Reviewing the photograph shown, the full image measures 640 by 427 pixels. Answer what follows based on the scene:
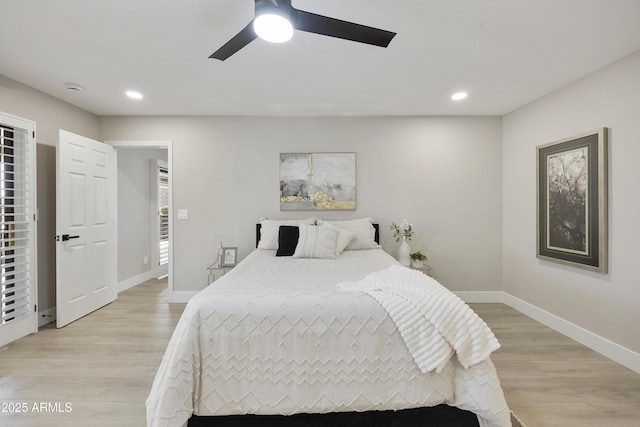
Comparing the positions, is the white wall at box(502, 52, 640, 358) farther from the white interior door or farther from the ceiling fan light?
the white interior door

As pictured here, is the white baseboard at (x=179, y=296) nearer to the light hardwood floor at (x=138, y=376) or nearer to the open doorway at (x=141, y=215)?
the open doorway at (x=141, y=215)

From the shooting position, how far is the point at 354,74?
2.64 metres

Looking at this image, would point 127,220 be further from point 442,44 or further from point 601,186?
point 601,186

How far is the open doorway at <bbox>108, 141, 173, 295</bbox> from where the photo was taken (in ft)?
14.8

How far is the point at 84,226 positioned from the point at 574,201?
521 centimetres

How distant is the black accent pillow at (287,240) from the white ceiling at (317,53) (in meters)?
1.46

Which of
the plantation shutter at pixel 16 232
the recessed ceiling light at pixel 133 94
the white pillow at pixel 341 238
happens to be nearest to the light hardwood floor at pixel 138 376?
the plantation shutter at pixel 16 232

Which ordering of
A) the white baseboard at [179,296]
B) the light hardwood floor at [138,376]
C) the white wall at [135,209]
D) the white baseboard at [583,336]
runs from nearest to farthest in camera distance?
1. the light hardwood floor at [138,376]
2. the white baseboard at [583,336]
3. the white baseboard at [179,296]
4. the white wall at [135,209]

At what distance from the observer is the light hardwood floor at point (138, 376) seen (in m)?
1.74

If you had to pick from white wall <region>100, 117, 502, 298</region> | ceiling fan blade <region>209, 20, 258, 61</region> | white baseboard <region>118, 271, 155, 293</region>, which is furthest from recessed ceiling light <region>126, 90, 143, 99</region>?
white baseboard <region>118, 271, 155, 293</region>

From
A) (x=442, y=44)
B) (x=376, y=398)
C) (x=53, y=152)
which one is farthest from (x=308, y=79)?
(x=53, y=152)

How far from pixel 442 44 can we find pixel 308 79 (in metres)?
1.18

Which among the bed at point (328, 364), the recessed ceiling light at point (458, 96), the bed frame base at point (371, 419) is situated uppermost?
the recessed ceiling light at point (458, 96)

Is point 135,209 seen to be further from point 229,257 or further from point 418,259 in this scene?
point 418,259
